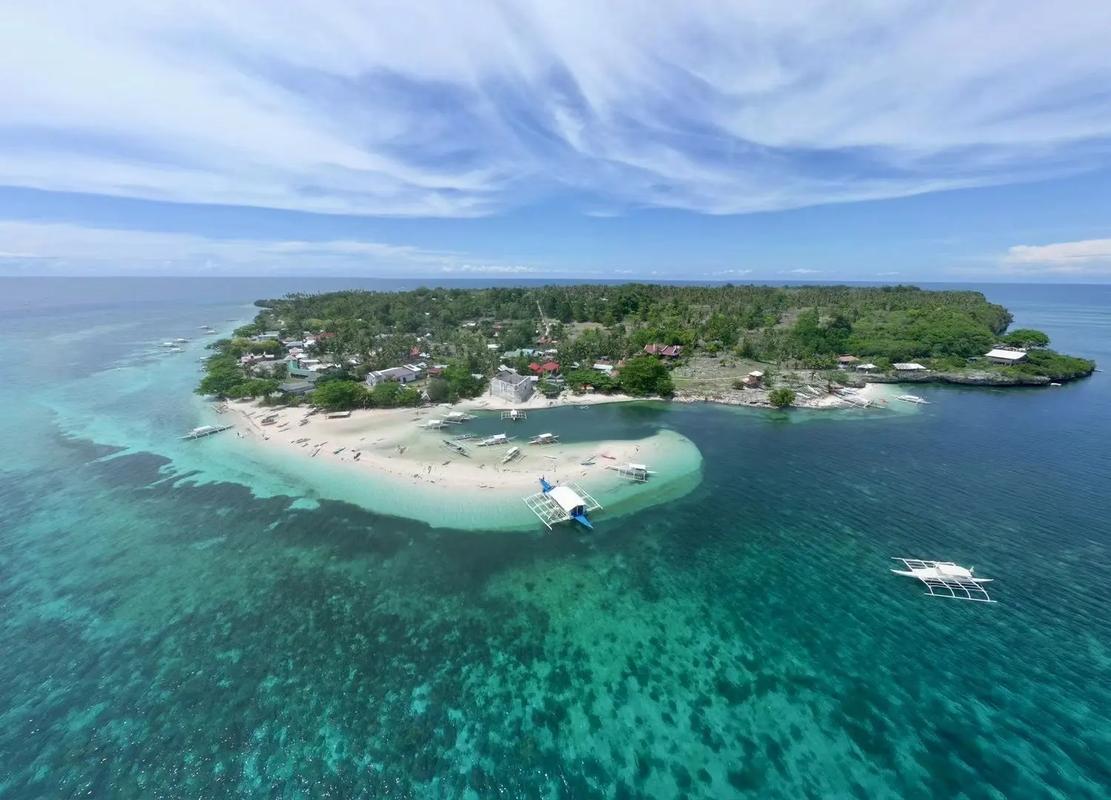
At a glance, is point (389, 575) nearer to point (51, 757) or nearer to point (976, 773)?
point (51, 757)

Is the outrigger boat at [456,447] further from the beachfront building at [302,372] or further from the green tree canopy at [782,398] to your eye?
the green tree canopy at [782,398]

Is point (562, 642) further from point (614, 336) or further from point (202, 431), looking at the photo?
point (614, 336)

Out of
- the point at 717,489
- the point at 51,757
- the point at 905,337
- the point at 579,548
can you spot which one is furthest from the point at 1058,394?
the point at 51,757

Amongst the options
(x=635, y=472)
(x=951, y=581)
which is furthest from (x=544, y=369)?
(x=951, y=581)

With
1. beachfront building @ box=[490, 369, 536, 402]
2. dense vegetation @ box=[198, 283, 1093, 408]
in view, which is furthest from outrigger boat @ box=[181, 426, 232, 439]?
beachfront building @ box=[490, 369, 536, 402]

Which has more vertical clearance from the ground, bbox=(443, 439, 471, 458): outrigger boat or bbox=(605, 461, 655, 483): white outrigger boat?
bbox=(605, 461, 655, 483): white outrigger boat

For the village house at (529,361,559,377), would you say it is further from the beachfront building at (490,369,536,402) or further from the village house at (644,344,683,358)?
the village house at (644,344,683,358)
